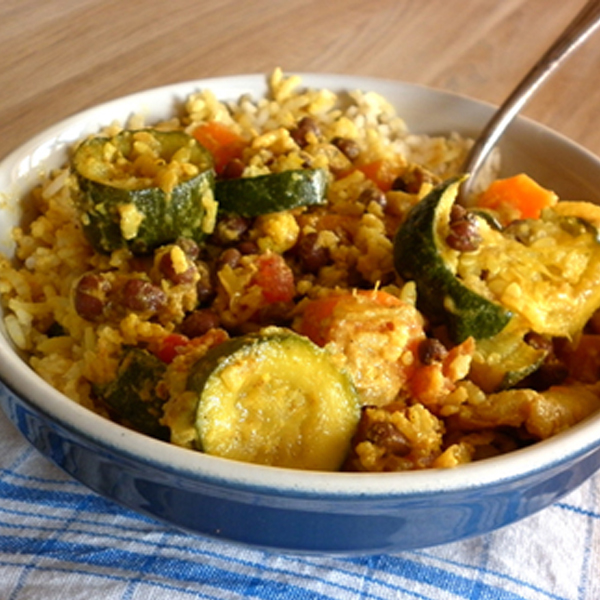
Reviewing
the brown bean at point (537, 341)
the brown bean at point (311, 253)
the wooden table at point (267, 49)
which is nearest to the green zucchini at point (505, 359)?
the brown bean at point (537, 341)

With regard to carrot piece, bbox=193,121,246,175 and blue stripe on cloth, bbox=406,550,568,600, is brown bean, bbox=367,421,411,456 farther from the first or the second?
carrot piece, bbox=193,121,246,175

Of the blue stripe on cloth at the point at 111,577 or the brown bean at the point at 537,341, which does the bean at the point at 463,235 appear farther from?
the blue stripe on cloth at the point at 111,577

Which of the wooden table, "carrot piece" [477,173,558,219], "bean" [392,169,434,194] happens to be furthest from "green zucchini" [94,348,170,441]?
the wooden table

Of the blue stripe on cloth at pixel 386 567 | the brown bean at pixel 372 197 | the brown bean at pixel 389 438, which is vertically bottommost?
the blue stripe on cloth at pixel 386 567

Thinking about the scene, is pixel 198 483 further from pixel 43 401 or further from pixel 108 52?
pixel 108 52

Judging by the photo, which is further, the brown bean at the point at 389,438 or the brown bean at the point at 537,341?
the brown bean at the point at 537,341

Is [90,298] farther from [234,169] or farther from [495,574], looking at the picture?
[495,574]

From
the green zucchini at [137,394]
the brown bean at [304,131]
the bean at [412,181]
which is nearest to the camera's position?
the green zucchini at [137,394]
